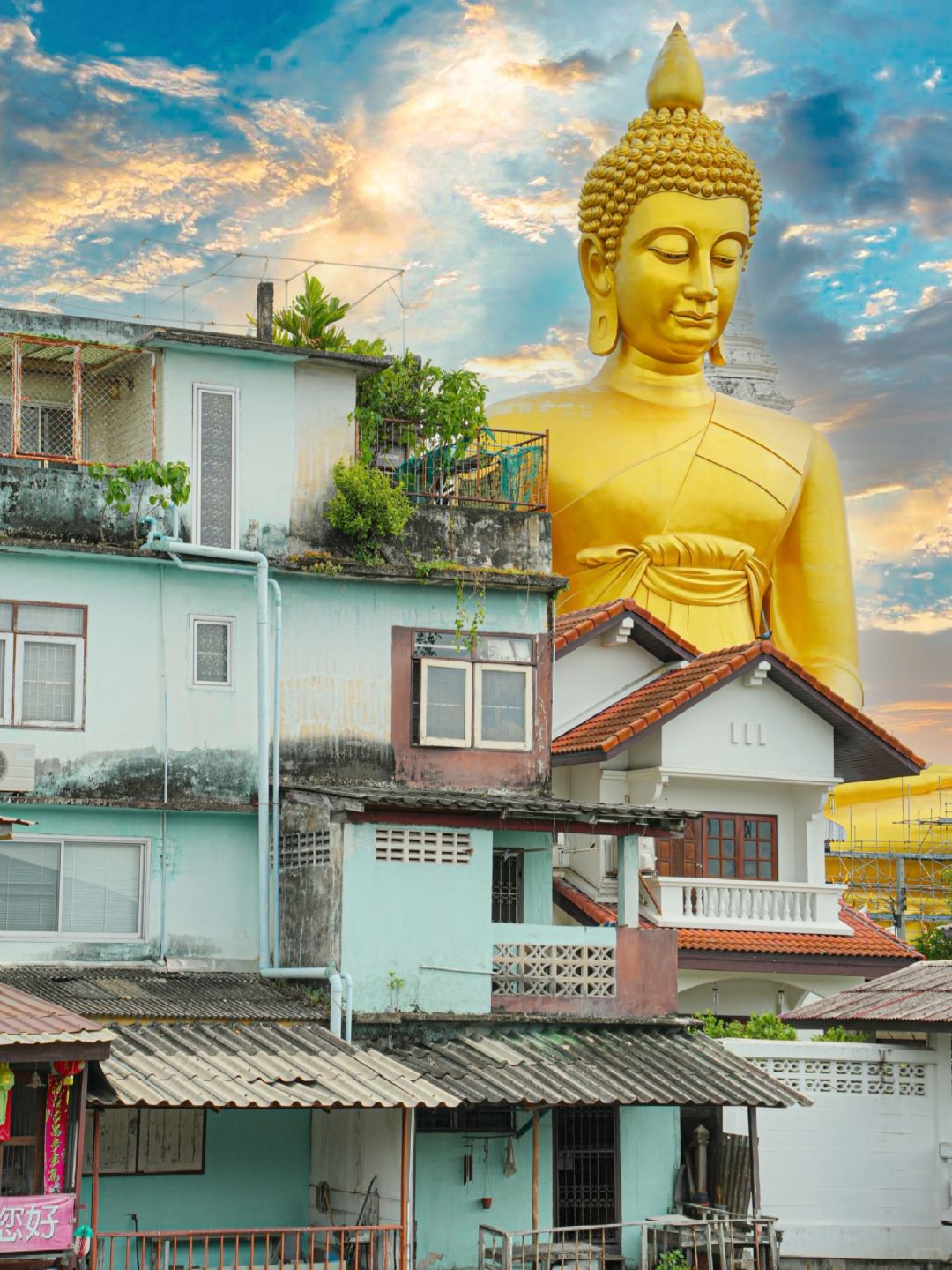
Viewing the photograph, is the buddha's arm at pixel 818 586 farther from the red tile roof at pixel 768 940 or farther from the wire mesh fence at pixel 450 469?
the wire mesh fence at pixel 450 469

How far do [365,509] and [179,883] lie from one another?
4.48 metres

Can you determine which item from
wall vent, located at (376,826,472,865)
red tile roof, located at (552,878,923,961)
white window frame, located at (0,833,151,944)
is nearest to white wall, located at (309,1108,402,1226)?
wall vent, located at (376,826,472,865)

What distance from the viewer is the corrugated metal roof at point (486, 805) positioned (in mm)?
21891

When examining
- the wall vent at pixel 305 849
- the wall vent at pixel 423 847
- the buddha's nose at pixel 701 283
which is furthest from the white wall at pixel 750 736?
the buddha's nose at pixel 701 283

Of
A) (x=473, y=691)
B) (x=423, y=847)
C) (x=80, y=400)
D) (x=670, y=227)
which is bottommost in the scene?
(x=423, y=847)

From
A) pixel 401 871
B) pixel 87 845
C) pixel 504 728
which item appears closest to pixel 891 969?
pixel 504 728

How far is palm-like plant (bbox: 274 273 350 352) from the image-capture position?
25.8 metres

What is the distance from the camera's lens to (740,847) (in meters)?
29.3

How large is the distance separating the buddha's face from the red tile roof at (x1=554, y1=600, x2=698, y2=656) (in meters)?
7.36

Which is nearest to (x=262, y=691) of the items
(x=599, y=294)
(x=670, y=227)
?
(x=670, y=227)

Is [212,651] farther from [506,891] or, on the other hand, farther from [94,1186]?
[94,1186]

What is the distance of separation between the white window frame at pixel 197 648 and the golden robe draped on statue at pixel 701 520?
12.0 meters

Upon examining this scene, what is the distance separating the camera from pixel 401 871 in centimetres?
2225

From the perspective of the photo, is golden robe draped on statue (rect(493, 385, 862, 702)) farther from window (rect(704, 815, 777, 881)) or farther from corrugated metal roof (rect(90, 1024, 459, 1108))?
corrugated metal roof (rect(90, 1024, 459, 1108))
